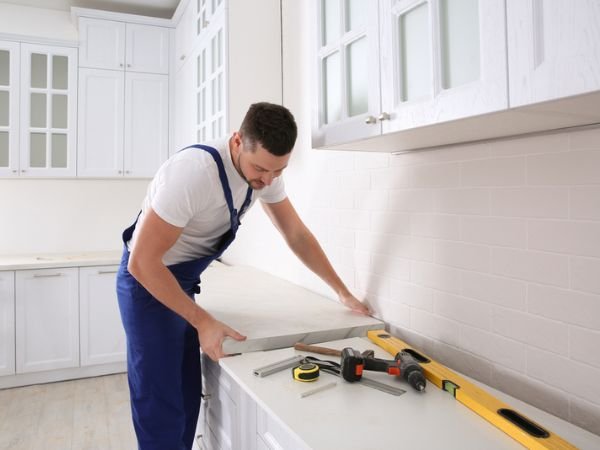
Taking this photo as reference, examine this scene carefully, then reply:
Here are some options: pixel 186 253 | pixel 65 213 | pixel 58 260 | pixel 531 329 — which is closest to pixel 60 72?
pixel 65 213

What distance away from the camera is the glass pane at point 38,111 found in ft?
11.8

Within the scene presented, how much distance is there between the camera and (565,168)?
3.57 feet

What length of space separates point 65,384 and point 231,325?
8.08ft

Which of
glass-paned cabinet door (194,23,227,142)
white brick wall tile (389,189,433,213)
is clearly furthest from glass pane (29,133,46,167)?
white brick wall tile (389,189,433,213)

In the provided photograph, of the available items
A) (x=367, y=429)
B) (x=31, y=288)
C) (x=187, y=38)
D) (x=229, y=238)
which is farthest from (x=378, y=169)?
(x=31, y=288)

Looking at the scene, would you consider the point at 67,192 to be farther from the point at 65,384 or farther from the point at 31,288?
the point at 65,384

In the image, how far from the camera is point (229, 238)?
1739mm

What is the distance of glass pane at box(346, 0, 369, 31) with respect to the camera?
4.31ft

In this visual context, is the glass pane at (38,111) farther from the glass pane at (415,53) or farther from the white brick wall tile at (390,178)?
the glass pane at (415,53)

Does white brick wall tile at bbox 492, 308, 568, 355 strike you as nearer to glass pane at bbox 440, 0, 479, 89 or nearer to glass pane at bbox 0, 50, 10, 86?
glass pane at bbox 440, 0, 479, 89

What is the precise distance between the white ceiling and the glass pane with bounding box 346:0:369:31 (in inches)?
114

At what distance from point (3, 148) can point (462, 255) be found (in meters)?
3.49

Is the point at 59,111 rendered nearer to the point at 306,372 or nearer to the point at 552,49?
the point at 306,372

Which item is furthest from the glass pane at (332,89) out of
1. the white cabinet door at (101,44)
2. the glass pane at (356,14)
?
the white cabinet door at (101,44)
